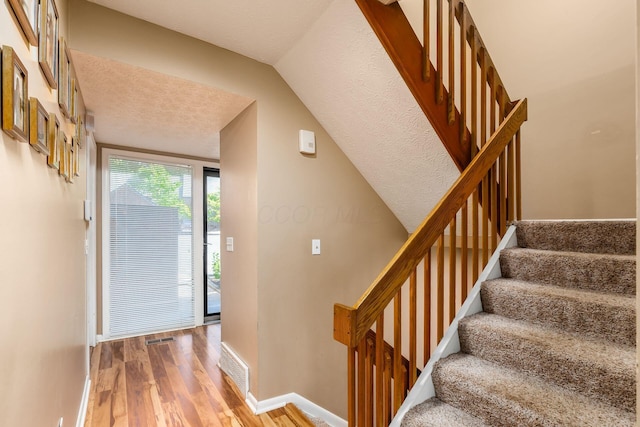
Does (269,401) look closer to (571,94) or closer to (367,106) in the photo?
(367,106)

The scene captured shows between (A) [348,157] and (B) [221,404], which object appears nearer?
(B) [221,404]

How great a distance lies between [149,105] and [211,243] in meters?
2.20

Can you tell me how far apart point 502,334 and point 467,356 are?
0.21 metres

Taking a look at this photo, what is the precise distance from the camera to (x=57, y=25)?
4.34ft

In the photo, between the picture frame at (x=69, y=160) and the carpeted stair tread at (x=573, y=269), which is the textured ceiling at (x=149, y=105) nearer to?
the picture frame at (x=69, y=160)

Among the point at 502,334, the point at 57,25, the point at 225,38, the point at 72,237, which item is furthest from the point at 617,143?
the point at 72,237

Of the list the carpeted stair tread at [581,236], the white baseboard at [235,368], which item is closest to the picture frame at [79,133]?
the white baseboard at [235,368]

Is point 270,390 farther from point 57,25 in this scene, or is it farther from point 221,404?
point 57,25

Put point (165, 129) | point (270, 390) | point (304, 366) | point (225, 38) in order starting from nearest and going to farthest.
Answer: point (225, 38) → point (270, 390) → point (304, 366) → point (165, 129)

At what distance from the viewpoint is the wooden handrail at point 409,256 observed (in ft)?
4.16

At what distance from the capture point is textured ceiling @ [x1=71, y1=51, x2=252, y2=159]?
6.51ft

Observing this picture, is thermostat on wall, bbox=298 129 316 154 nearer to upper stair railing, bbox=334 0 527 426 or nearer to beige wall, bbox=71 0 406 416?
beige wall, bbox=71 0 406 416

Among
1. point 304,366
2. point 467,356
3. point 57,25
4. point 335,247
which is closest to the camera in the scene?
point 57,25

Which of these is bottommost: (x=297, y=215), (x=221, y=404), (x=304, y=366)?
(x=221, y=404)
